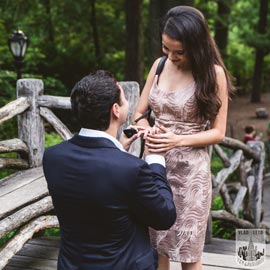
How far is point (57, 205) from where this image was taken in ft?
6.89

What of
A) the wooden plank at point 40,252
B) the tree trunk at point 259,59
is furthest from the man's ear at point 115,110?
the tree trunk at point 259,59

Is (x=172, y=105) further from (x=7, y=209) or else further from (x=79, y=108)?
(x=7, y=209)

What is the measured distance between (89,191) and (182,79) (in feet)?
3.26

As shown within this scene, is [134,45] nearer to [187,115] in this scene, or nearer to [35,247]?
[35,247]

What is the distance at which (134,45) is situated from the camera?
44.1ft

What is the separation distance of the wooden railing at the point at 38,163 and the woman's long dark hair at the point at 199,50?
147 centimetres

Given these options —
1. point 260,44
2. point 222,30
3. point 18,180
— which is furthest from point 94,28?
point 18,180

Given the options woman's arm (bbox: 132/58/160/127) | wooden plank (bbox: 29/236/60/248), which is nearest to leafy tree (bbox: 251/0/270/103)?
wooden plank (bbox: 29/236/60/248)

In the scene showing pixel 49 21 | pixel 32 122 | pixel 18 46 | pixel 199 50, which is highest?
pixel 199 50

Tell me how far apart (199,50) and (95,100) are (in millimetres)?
757

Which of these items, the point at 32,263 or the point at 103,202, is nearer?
the point at 103,202

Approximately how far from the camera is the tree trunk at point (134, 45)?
13.2 m

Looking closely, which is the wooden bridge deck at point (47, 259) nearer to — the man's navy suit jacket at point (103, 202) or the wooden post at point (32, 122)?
the wooden post at point (32, 122)

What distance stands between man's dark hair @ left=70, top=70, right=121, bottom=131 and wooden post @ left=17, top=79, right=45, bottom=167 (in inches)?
101
